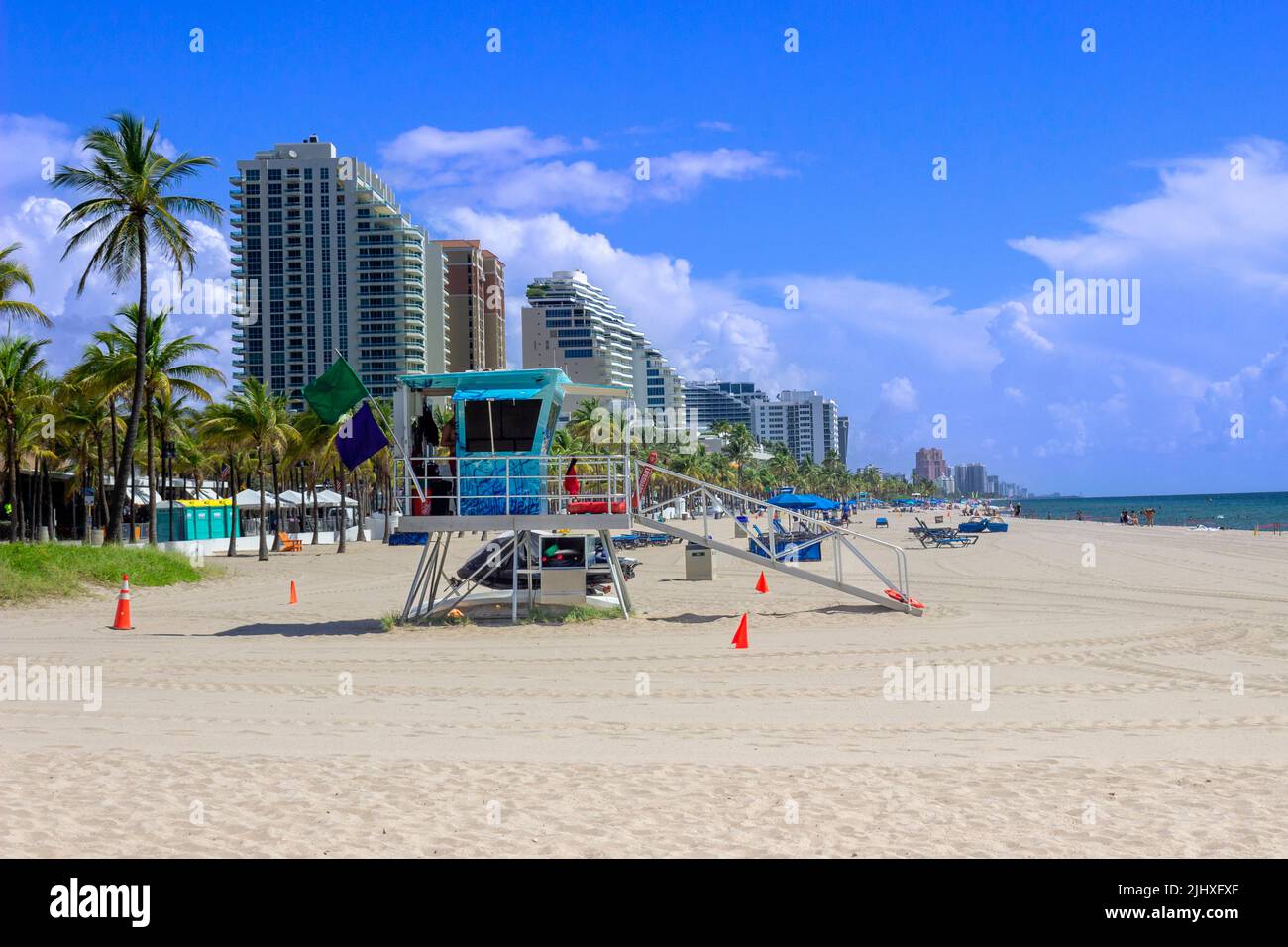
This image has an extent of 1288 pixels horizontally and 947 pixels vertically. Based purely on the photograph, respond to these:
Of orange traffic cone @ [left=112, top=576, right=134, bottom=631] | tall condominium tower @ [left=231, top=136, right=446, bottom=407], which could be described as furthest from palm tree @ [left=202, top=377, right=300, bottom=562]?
tall condominium tower @ [left=231, top=136, right=446, bottom=407]

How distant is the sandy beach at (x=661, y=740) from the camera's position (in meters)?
7.21

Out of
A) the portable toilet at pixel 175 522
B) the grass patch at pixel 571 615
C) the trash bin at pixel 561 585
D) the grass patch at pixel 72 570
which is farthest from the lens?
the portable toilet at pixel 175 522

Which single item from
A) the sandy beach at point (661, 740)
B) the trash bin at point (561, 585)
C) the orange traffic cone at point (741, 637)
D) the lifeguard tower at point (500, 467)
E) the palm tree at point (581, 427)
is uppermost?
the palm tree at point (581, 427)

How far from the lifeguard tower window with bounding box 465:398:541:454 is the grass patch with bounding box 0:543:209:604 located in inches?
471

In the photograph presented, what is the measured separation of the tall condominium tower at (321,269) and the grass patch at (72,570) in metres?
128

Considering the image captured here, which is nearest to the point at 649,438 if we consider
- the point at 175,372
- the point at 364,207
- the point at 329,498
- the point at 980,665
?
the point at 364,207

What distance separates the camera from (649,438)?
165000 mm

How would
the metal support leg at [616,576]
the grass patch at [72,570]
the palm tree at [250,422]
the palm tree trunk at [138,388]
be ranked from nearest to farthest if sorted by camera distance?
the metal support leg at [616,576], the grass patch at [72,570], the palm tree trunk at [138,388], the palm tree at [250,422]

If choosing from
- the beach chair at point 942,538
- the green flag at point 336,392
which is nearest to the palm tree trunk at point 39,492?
the green flag at point 336,392

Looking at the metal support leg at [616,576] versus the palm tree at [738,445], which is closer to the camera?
the metal support leg at [616,576]

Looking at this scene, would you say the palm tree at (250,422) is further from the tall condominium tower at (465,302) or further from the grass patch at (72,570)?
the tall condominium tower at (465,302)

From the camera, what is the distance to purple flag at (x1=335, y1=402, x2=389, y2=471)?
63.5 feet

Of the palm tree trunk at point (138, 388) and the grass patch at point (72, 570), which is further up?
the palm tree trunk at point (138, 388)
